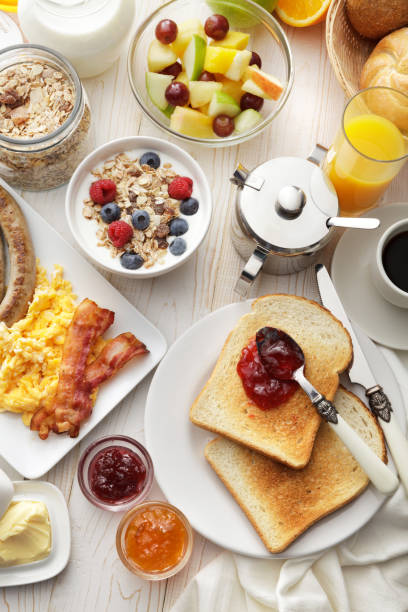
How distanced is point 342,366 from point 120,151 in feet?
3.03

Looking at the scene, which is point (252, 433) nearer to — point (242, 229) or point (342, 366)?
point (342, 366)

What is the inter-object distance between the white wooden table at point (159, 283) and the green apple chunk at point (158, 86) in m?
0.11

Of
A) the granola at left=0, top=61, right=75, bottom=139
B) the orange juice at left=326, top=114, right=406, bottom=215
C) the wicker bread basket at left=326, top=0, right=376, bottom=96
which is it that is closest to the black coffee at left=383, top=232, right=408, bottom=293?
the orange juice at left=326, top=114, right=406, bottom=215

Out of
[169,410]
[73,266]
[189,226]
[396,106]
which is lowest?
[169,410]

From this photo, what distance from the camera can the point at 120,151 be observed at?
2.03 metres

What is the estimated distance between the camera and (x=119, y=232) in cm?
191

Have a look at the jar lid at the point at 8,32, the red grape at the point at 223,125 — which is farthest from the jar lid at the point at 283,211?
the jar lid at the point at 8,32

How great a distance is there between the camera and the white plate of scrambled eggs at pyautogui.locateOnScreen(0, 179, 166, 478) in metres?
1.88

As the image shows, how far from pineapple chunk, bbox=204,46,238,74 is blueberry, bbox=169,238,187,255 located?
540 mm

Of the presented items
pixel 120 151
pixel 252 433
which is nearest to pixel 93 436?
pixel 252 433

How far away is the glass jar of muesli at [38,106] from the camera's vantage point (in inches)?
75.0

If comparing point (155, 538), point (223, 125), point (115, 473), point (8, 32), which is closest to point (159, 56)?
point (223, 125)

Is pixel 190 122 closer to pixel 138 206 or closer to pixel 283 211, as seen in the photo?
pixel 138 206

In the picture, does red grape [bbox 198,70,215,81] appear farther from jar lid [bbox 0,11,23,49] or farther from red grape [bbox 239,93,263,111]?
jar lid [bbox 0,11,23,49]
